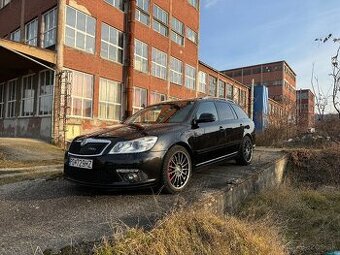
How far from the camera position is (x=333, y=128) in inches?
794

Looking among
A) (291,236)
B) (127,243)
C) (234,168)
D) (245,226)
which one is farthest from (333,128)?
(127,243)

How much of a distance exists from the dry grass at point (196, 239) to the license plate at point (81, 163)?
1849 mm

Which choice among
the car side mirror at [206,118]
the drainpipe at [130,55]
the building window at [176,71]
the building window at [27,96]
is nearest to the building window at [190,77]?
the building window at [176,71]

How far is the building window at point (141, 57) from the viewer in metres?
→ 23.8

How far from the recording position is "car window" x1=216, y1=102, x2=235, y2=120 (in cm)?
809

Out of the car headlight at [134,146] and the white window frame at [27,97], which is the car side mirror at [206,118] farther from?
the white window frame at [27,97]

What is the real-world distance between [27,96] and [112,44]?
552 centimetres

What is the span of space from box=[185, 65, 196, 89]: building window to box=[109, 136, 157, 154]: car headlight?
2503cm

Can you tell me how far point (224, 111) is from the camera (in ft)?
27.3

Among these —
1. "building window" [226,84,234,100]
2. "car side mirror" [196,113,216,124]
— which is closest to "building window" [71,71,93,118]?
"car side mirror" [196,113,216,124]

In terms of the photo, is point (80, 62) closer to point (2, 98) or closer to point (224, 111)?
point (2, 98)

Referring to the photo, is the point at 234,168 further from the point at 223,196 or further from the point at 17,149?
the point at 17,149

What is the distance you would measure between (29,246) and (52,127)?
14.4 meters

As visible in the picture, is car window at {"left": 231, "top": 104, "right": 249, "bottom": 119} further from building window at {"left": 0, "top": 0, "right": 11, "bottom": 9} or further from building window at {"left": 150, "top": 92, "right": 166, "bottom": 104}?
building window at {"left": 0, "top": 0, "right": 11, "bottom": 9}
